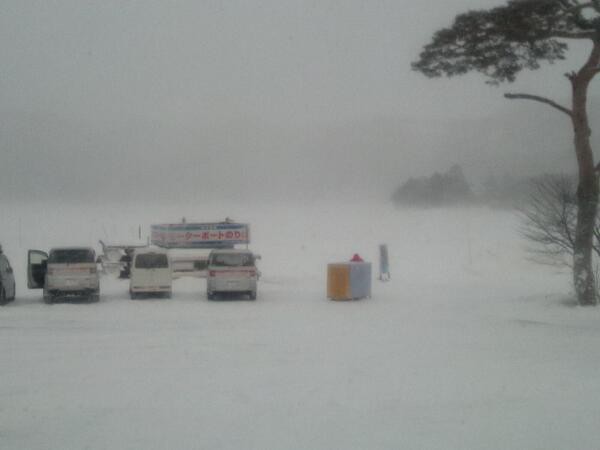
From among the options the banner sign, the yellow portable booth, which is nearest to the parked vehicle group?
the yellow portable booth

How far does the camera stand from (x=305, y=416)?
8.24 m

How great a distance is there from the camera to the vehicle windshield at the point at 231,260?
23.9 metres

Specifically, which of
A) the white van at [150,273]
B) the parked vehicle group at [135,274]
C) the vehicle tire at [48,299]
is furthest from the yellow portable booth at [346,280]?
the vehicle tire at [48,299]

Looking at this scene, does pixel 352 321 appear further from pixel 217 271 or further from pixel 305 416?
pixel 305 416

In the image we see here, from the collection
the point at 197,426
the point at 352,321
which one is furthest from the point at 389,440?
the point at 352,321

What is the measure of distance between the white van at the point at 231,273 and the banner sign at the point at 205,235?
51.3 ft

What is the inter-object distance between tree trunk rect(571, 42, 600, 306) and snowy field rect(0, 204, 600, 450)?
905mm

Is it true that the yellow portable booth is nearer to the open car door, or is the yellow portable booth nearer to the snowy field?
the snowy field

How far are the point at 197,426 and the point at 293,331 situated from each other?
806cm

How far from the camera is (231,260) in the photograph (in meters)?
24.0

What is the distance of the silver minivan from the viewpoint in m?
22.8

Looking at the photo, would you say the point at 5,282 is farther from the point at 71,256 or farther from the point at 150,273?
the point at 150,273

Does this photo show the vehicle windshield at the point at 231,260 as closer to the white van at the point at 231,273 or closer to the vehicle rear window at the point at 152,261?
the white van at the point at 231,273

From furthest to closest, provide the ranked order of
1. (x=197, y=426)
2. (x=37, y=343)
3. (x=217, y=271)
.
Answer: (x=217, y=271)
(x=37, y=343)
(x=197, y=426)
